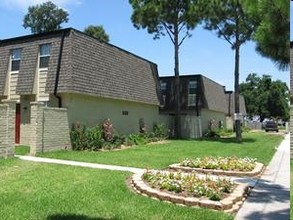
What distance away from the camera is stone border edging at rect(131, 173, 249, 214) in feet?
24.2

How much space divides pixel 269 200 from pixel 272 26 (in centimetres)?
404

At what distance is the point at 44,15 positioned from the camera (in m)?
15.1

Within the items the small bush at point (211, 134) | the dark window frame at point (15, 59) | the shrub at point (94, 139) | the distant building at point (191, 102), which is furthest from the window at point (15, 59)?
the small bush at point (211, 134)

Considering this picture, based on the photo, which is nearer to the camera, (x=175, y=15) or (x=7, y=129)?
(x=7, y=129)

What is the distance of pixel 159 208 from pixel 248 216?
4.22 feet

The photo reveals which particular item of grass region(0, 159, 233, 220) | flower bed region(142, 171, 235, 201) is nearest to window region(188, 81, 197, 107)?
grass region(0, 159, 233, 220)

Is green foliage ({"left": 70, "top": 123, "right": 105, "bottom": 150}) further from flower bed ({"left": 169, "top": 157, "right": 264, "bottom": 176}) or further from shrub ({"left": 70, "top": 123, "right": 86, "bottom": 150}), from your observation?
flower bed ({"left": 169, "top": 157, "right": 264, "bottom": 176})

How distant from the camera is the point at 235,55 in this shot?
88.1 ft

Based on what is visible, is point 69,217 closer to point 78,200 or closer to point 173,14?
point 78,200

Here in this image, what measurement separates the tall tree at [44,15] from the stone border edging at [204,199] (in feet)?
14.0

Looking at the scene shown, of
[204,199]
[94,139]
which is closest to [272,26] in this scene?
[204,199]

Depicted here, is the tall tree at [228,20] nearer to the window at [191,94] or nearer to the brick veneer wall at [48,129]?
the window at [191,94]

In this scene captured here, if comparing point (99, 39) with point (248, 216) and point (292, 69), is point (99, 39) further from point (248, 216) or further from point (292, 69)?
point (292, 69)

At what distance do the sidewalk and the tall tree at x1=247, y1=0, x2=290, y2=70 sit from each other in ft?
3.45
